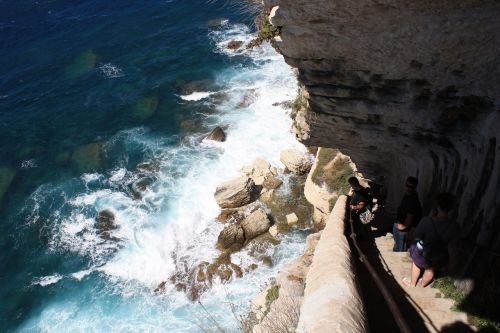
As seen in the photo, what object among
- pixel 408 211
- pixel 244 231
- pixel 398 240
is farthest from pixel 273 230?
pixel 408 211

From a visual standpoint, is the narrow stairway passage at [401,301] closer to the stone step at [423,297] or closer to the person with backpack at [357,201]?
the stone step at [423,297]

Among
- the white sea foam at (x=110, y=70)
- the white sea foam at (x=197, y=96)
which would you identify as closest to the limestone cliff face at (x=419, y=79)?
the white sea foam at (x=197, y=96)

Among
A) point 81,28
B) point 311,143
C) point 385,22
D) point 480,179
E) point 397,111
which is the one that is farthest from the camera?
point 81,28

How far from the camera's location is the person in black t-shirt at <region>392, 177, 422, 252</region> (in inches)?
335

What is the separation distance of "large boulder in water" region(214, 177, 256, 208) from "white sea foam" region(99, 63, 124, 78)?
59.7ft

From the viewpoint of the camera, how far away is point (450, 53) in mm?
6848

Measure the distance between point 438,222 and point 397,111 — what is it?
2.42 meters

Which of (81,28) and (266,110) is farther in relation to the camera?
(81,28)

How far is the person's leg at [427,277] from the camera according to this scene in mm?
7696

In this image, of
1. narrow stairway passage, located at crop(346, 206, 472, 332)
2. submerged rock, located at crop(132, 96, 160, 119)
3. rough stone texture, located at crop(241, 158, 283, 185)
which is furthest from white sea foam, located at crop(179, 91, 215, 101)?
narrow stairway passage, located at crop(346, 206, 472, 332)

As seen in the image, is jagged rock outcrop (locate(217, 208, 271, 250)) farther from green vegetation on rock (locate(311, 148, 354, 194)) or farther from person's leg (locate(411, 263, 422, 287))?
person's leg (locate(411, 263, 422, 287))

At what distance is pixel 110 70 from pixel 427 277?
34.1 meters

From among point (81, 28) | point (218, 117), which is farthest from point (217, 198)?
point (81, 28)

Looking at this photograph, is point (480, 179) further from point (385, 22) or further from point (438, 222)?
point (385, 22)
